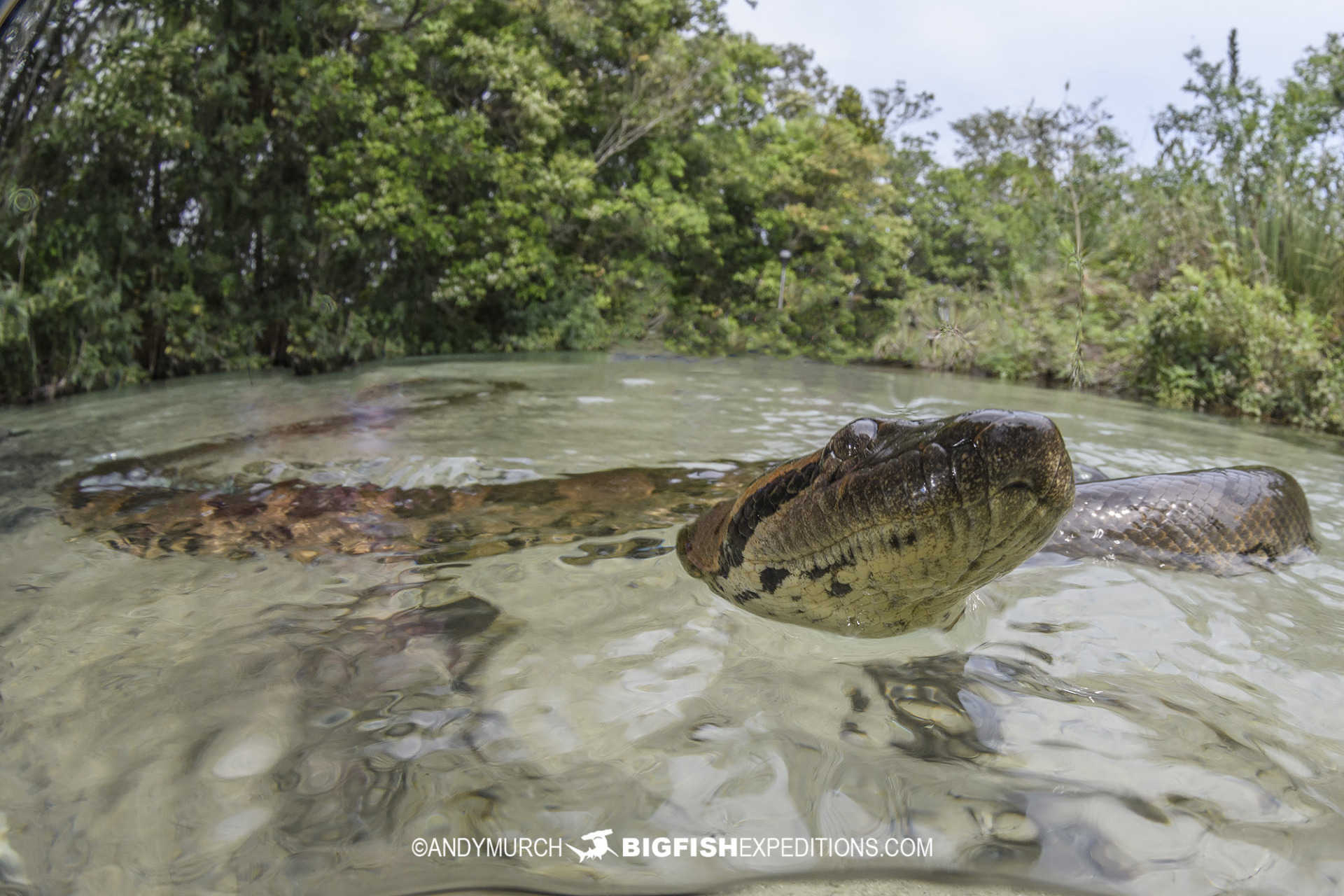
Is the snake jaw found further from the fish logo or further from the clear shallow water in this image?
the fish logo

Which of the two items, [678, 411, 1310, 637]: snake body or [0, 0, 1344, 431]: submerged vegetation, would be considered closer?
[678, 411, 1310, 637]: snake body

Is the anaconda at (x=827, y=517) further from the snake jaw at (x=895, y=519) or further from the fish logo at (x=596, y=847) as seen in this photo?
the fish logo at (x=596, y=847)

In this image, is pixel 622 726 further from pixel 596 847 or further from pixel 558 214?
pixel 558 214

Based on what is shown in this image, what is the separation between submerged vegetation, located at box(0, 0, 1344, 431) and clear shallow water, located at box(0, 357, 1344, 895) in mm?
1180

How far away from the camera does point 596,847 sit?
1.25 m

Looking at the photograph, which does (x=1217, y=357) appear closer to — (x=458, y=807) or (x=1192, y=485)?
(x=1192, y=485)

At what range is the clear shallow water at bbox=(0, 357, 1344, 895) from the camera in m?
1.23

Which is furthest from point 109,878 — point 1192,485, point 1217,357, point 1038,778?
point 1217,357

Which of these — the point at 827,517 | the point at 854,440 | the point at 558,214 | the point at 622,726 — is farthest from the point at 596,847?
the point at 558,214

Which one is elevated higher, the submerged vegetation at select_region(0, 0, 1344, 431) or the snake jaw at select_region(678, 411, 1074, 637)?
the submerged vegetation at select_region(0, 0, 1344, 431)

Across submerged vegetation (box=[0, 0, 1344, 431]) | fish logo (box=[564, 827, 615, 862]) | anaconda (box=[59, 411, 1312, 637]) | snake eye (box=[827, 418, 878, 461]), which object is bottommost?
fish logo (box=[564, 827, 615, 862])

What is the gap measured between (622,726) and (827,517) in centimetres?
66

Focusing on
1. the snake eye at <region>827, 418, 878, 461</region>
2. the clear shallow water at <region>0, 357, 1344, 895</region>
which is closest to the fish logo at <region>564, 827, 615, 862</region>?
the clear shallow water at <region>0, 357, 1344, 895</region>

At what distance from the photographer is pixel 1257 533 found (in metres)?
3.03
